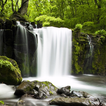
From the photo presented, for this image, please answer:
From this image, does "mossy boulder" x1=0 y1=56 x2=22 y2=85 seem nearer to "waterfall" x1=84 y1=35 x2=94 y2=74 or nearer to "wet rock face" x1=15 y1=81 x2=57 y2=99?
"wet rock face" x1=15 y1=81 x2=57 y2=99

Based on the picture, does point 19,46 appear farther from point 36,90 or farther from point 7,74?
point 36,90

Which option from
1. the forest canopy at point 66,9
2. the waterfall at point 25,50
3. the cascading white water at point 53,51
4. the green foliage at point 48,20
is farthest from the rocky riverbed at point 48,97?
the green foliage at point 48,20

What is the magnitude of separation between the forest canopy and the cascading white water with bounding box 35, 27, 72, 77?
3.69m

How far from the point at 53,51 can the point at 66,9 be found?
1102cm

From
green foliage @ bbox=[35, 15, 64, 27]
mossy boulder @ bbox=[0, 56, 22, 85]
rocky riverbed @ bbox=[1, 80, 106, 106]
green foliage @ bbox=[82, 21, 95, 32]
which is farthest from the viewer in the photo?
green foliage @ bbox=[82, 21, 95, 32]

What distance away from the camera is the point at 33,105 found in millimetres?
4375

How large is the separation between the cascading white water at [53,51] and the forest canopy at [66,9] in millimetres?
3690

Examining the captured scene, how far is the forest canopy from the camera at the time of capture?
50.4ft

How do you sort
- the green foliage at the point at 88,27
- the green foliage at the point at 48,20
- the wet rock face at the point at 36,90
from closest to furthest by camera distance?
the wet rock face at the point at 36,90 → the green foliage at the point at 48,20 → the green foliage at the point at 88,27

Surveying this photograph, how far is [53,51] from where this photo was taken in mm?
12219

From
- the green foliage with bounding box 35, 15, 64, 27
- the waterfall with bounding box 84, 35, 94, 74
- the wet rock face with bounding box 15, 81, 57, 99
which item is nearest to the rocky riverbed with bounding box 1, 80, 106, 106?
the wet rock face with bounding box 15, 81, 57, 99

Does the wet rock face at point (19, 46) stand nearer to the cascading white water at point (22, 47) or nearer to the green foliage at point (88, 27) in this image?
the cascading white water at point (22, 47)

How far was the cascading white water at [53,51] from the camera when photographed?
11637 mm

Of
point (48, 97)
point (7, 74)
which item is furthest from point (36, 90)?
point (7, 74)
